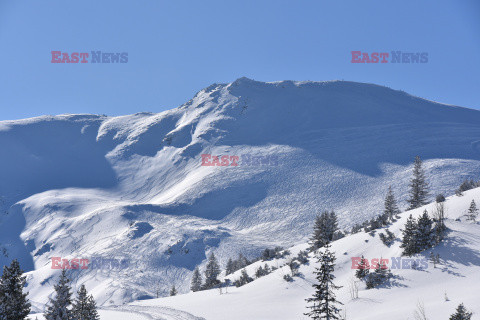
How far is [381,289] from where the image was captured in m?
27.4

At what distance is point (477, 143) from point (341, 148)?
5054cm

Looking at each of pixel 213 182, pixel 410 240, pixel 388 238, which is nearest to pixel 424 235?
pixel 410 240

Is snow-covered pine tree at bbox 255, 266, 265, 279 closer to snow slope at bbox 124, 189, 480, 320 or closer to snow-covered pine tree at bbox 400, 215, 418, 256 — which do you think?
snow slope at bbox 124, 189, 480, 320

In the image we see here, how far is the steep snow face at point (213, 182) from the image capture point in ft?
287

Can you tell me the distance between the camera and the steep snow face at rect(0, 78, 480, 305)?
3440 inches

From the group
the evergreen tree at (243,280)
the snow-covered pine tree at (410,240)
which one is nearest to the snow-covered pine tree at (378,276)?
the snow-covered pine tree at (410,240)

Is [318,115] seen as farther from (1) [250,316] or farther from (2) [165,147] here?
(1) [250,316]

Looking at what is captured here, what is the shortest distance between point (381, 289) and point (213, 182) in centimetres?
10587

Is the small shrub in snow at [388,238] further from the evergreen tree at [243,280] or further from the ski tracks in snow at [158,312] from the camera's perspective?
the ski tracks in snow at [158,312]

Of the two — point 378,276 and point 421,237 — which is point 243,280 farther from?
point 421,237

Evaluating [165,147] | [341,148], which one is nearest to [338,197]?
[341,148]

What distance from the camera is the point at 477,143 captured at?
13012 centimetres

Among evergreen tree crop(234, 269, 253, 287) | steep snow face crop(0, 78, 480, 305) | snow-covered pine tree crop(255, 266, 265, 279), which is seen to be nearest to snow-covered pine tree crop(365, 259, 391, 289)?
snow-covered pine tree crop(255, 266, 265, 279)

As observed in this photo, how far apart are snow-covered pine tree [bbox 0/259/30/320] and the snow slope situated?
16.0 m
